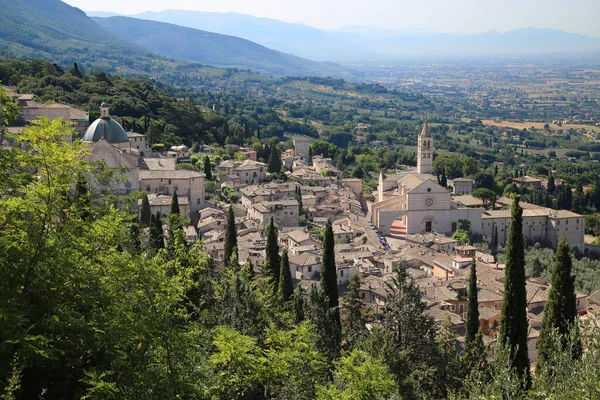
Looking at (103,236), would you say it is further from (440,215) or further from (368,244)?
(440,215)

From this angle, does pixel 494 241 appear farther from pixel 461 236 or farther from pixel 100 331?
pixel 100 331

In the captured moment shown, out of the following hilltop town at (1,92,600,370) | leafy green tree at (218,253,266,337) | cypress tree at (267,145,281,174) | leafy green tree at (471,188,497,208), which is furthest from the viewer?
cypress tree at (267,145,281,174)

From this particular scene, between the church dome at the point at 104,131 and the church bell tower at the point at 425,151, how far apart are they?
2313 cm

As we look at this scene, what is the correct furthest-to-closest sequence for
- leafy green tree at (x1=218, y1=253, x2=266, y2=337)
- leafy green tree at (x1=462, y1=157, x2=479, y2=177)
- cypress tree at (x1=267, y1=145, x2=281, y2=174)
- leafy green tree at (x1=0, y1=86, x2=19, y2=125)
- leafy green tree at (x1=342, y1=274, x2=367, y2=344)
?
leafy green tree at (x1=462, y1=157, x2=479, y2=177), cypress tree at (x1=267, y1=145, x2=281, y2=174), leafy green tree at (x1=342, y1=274, x2=367, y2=344), leafy green tree at (x1=218, y1=253, x2=266, y2=337), leafy green tree at (x1=0, y1=86, x2=19, y2=125)

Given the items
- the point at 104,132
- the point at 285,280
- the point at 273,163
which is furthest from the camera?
the point at 273,163

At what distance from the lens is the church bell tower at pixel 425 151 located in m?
54.2

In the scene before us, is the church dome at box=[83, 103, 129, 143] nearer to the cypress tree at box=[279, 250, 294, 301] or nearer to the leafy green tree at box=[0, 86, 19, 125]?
the cypress tree at box=[279, 250, 294, 301]

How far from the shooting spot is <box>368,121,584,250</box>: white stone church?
4741 cm

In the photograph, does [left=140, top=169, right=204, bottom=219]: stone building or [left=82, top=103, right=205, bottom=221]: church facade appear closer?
[left=82, top=103, right=205, bottom=221]: church facade

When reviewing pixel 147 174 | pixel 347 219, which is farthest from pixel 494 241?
pixel 147 174

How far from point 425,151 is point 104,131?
25.1 m

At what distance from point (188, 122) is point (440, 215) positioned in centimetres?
Answer: 2943

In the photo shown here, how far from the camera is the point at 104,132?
4147cm

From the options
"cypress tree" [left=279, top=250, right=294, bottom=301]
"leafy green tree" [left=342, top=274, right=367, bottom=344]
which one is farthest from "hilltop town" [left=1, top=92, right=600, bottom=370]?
"leafy green tree" [left=342, top=274, right=367, bottom=344]
